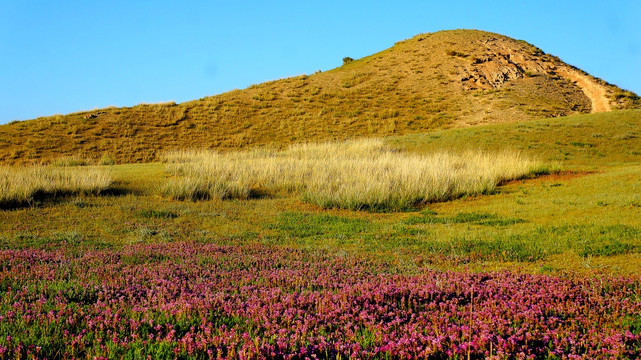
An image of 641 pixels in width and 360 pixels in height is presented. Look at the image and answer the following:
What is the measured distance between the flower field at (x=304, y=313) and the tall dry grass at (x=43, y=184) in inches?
343

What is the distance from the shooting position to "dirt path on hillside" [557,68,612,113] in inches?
1867

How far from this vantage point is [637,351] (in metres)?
3.60

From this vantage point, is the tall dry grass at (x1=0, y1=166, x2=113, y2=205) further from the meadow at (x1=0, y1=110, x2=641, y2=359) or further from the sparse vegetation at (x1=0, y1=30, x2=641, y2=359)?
the meadow at (x1=0, y1=110, x2=641, y2=359)

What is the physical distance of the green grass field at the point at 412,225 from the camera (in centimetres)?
795

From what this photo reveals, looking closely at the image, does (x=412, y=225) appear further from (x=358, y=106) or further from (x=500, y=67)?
(x=500, y=67)

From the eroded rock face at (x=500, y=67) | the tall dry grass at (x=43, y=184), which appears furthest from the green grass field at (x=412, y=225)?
the eroded rock face at (x=500, y=67)

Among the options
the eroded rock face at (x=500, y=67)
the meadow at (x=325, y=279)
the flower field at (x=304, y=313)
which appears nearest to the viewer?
the flower field at (x=304, y=313)

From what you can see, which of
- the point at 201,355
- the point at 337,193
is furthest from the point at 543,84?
the point at 201,355

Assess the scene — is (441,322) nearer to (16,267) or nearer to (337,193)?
(16,267)

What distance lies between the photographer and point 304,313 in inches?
170

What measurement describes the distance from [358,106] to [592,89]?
2588 cm

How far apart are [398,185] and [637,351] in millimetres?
12816

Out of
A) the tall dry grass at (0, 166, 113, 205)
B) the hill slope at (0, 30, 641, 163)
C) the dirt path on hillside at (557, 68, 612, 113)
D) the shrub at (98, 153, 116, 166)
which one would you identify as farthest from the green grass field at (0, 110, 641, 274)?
the dirt path on hillside at (557, 68, 612, 113)

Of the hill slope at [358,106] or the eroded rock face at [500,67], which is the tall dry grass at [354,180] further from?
the eroded rock face at [500,67]
